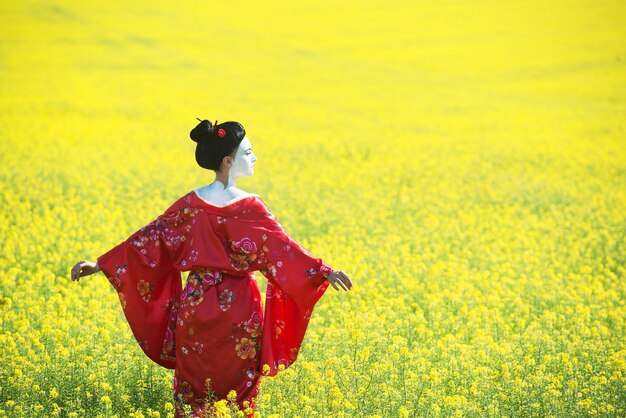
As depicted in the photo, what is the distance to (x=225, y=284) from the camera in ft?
15.6

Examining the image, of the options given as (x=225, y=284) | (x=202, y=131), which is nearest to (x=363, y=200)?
(x=225, y=284)

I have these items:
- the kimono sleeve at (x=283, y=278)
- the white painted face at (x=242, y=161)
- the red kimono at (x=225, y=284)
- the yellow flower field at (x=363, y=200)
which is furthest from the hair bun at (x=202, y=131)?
the yellow flower field at (x=363, y=200)

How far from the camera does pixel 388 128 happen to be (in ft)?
70.3

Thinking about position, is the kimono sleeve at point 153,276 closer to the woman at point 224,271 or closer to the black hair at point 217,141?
the woman at point 224,271

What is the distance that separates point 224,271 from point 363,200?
8.02m

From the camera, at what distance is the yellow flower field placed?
5312 millimetres

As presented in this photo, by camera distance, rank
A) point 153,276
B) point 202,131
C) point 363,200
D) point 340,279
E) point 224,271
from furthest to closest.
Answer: point 363,200 < point 153,276 < point 224,271 < point 202,131 < point 340,279

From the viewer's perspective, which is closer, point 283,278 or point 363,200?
point 283,278

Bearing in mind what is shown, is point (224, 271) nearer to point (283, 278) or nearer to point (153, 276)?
point (283, 278)

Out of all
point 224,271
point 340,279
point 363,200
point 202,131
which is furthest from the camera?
point 363,200

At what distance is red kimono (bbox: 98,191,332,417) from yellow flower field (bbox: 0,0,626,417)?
279 millimetres

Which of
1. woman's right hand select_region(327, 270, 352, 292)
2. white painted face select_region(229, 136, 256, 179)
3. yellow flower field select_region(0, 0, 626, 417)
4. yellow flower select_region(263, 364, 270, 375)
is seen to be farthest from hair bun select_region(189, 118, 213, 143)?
yellow flower field select_region(0, 0, 626, 417)

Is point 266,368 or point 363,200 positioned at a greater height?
point 266,368

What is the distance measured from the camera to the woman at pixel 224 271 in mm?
4711
